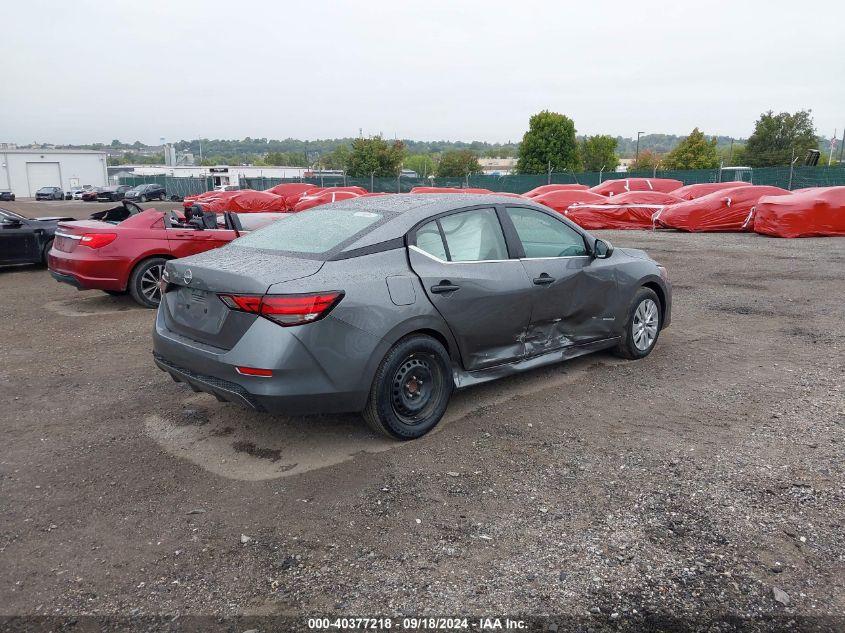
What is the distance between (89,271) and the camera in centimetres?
837

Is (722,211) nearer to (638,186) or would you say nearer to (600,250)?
(638,186)

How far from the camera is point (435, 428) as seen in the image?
15.3 ft

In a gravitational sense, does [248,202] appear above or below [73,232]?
below

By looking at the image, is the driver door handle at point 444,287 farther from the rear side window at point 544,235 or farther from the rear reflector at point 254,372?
the rear reflector at point 254,372

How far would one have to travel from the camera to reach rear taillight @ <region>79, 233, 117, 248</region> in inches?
330

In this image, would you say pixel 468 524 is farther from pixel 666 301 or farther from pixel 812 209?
pixel 812 209

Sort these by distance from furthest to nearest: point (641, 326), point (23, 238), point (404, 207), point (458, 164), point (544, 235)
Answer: point (458, 164) < point (23, 238) < point (641, 326) < point (544, 235) < point (404, 207)

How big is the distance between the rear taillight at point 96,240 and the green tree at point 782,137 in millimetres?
65118

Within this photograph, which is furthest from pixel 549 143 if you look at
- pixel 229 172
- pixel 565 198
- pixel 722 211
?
pixel 722 211

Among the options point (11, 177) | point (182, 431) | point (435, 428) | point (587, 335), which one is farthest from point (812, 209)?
point (11, 177)

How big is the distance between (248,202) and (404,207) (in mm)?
28536

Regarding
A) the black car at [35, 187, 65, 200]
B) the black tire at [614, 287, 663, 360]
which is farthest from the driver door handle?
the black car at [35, 187, 65, 200]

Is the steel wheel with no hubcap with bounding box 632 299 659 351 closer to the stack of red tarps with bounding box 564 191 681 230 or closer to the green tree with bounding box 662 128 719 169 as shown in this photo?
the stack of red tarps with bounding box 564 191 681 230

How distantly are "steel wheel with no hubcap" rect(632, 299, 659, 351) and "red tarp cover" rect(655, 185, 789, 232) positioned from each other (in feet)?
49.9
